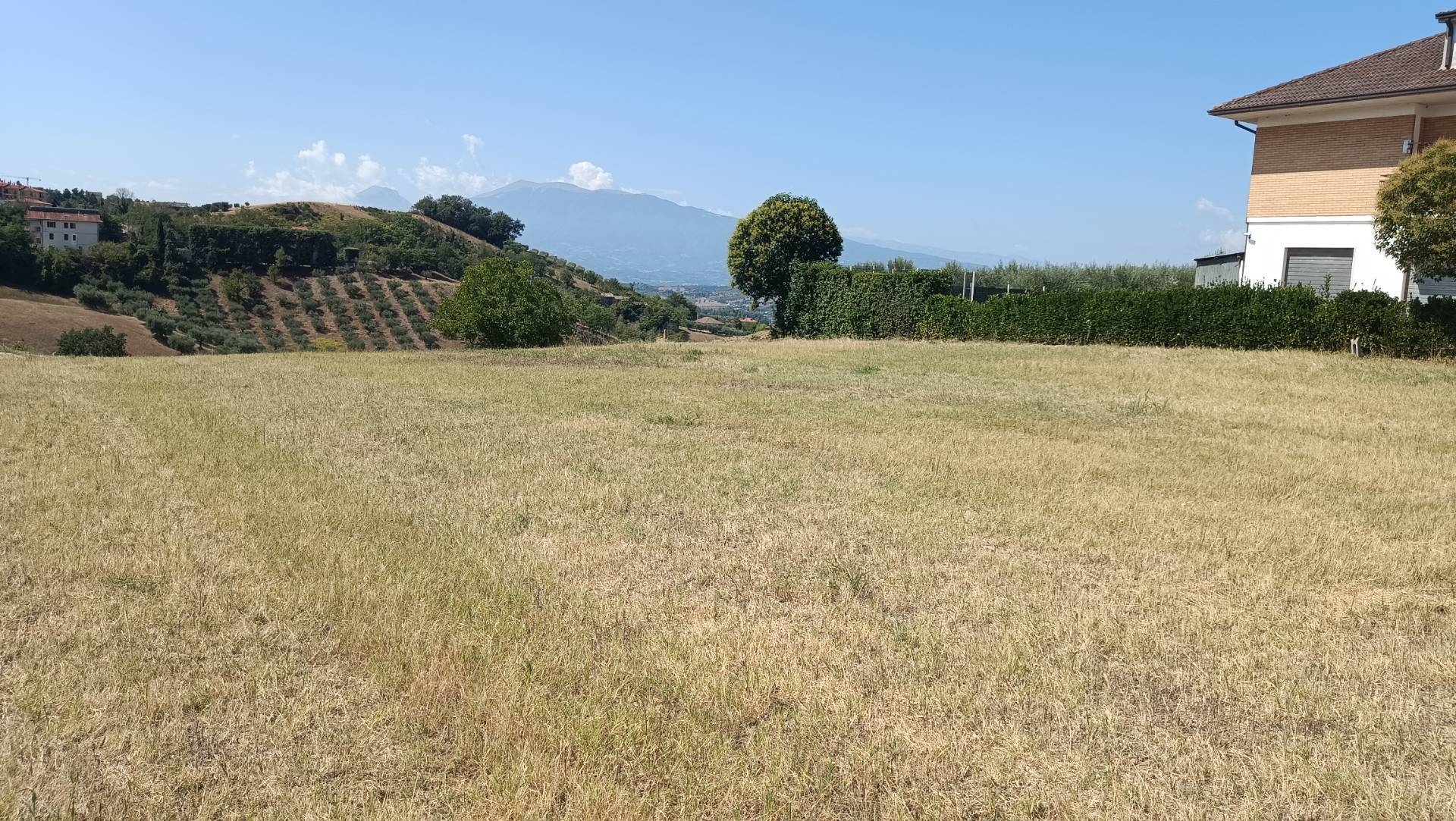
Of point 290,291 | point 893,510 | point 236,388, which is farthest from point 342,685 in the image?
point 290,291

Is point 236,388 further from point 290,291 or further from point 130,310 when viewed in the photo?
point 290,291

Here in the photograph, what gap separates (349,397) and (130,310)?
7210 centimetres

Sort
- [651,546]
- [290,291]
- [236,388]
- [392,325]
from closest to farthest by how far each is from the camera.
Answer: [651,546], [236,388], [392,325], [290,291]

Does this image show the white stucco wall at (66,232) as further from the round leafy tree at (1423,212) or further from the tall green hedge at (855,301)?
the round leafy tree at (1423,212)

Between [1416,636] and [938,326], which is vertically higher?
[938,326]

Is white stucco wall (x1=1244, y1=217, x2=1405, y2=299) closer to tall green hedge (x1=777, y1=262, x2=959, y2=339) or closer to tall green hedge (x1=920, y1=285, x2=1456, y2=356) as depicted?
tall green hedge (x1=920, y1=285, x2=1456, y2=356)

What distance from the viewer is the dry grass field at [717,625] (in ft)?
12.5

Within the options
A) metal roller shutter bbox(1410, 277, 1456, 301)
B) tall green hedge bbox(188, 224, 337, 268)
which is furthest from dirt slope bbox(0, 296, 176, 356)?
metal roller shutter bbox(1410, 277, 1456, 301)

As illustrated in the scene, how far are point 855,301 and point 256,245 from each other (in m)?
80.8

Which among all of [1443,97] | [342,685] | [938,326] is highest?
[1443,97]

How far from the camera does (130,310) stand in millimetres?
74188

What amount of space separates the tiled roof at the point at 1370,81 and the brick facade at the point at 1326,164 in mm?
932

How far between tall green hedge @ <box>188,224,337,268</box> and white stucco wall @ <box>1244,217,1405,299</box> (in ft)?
304

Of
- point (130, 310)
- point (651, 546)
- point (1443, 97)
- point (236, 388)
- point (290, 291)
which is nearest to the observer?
point (651, 546)
